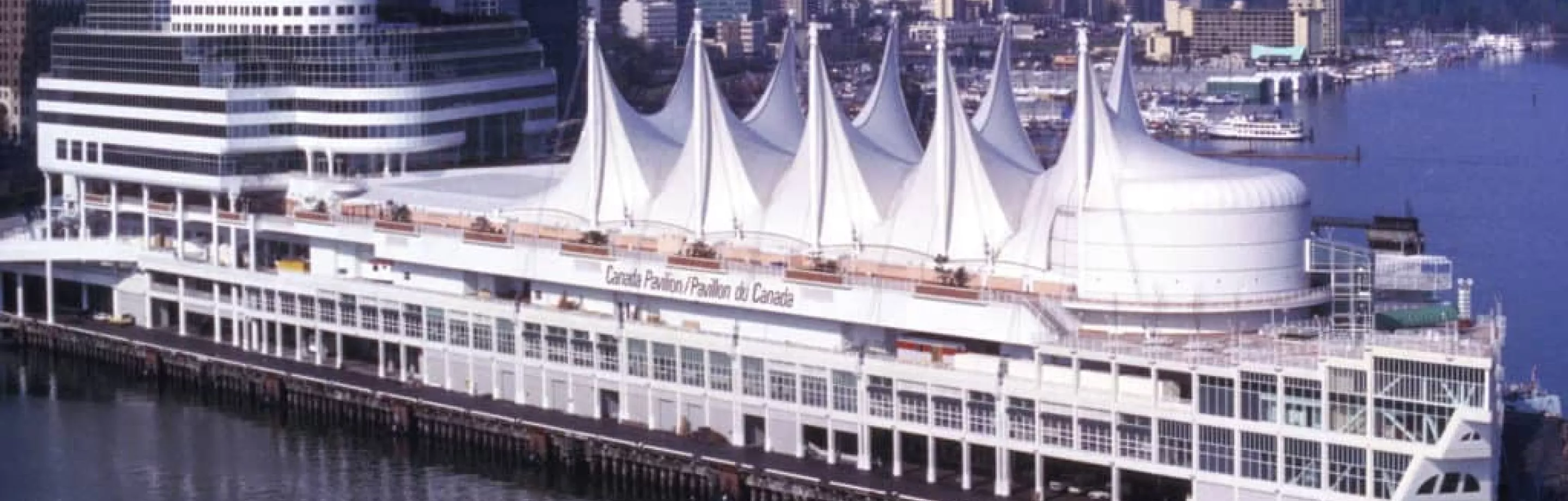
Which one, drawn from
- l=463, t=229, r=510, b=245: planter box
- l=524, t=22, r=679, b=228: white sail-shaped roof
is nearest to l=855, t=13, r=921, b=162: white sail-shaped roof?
l=524, t=22, r=679, b=228: white sail-shaped roof

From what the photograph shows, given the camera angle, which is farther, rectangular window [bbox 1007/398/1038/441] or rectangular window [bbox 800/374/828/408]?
rectangular window [bbox 800/374/828/408]

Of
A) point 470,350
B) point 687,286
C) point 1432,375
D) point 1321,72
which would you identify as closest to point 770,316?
point 687,286

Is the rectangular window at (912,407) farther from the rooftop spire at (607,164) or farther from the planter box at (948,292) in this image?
the rooftop spire at (607,164)

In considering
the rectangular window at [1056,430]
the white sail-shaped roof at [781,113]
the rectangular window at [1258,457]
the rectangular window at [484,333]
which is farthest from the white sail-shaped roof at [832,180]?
the rectangular window at [1258,457]

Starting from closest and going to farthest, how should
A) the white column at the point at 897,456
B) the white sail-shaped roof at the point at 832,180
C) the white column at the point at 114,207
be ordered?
the white column at the point at 897,456, the white sail-shaped roof at the point at 832,180, the white column at the point at 114,207

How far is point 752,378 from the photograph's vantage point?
48031 millimetres

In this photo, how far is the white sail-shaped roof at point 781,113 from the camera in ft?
179

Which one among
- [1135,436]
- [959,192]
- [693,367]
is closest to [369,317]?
[693,367]

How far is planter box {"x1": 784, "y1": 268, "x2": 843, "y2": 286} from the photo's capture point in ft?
156

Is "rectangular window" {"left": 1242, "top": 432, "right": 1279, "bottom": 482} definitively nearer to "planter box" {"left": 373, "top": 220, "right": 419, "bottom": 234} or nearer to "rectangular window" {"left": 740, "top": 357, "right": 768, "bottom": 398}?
"rectangular window" {"left": 740, "top": 357, "right": 768, "bottom": 398}

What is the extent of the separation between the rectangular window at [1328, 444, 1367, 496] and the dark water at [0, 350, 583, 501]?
1295 cm

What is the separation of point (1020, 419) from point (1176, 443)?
9.05ft

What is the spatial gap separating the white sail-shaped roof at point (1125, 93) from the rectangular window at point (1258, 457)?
7.12 metres

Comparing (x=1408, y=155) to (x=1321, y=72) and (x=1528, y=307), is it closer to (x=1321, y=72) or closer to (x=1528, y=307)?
(x=1528, y=307)
